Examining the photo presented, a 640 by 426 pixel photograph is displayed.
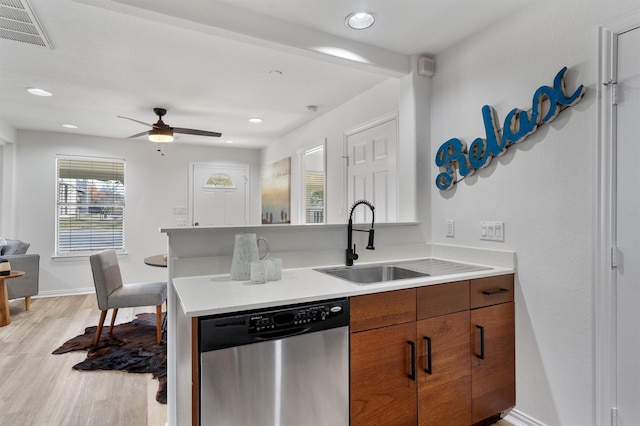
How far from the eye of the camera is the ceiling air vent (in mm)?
1939

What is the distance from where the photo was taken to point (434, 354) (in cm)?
174

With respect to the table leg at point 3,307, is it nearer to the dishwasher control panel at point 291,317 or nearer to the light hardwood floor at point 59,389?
the light hardwood floor at point 59,389

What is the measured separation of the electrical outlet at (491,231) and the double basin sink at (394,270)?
7.8 inches

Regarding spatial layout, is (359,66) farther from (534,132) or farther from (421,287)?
(421,287)

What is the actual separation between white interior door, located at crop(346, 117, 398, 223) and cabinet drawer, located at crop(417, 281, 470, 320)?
3.89 ft

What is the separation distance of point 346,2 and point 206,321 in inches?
70.5

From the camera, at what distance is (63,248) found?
521 cm

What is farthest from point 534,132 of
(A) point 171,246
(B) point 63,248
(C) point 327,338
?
(B) point 63,248

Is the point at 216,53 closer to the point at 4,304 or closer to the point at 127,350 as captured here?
the point at 127,350

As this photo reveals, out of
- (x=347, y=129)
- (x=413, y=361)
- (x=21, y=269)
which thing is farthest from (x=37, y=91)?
(x=413, y=361)

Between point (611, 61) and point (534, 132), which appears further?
point (534, 132)

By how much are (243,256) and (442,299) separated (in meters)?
1.05

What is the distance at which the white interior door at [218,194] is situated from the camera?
19.7 feet

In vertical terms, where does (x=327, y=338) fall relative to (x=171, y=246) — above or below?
below
